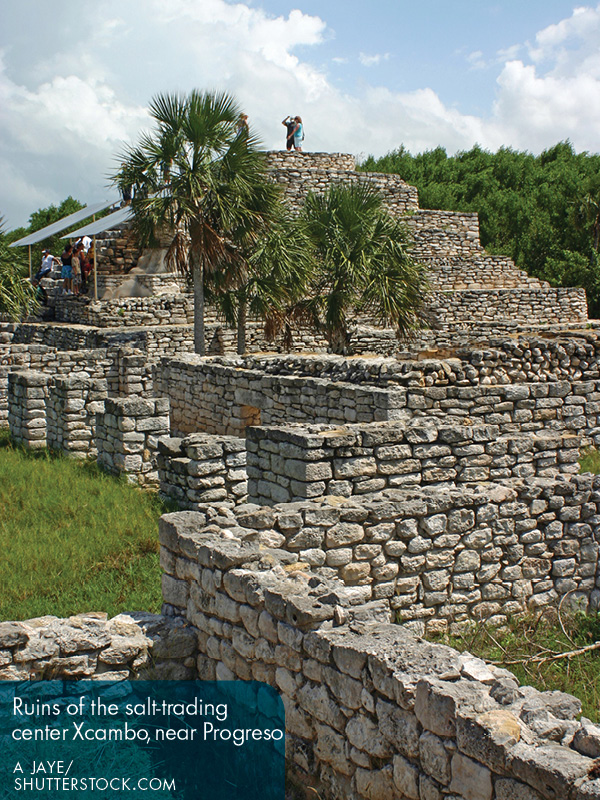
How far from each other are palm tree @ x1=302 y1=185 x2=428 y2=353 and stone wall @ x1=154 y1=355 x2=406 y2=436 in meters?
5.27

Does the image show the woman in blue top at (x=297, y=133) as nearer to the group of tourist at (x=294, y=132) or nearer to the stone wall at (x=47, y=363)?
the group of tourist at (x=294, y=132)

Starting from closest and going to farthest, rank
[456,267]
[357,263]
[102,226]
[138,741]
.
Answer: [138,741], [357,263], [456,267], [102,226]

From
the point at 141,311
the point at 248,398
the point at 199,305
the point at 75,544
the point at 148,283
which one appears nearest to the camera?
the point at 75,544

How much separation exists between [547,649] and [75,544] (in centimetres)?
470

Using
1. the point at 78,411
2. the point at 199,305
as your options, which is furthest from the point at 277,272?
the point at 78,411

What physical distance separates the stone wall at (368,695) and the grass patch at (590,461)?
6.44 metres


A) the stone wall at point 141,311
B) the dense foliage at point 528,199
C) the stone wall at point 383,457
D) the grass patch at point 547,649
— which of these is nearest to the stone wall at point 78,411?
the stone wall at point 383,457

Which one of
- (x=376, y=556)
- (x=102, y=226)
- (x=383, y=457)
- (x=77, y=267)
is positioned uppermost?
(x=102, y=226)

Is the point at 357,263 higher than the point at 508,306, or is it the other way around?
the point at 357,263

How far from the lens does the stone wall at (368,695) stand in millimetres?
3109

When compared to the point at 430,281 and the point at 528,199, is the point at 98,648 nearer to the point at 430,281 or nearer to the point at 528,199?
the point at 430,281

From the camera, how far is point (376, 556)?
5.77 m

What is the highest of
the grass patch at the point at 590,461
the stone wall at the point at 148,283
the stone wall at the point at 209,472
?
the stone wall at the point at 148,283

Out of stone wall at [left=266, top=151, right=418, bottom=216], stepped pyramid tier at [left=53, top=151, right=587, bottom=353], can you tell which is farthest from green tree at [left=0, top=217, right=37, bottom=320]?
stone wall at [left=266, top=151, right=418, bottom=216]
